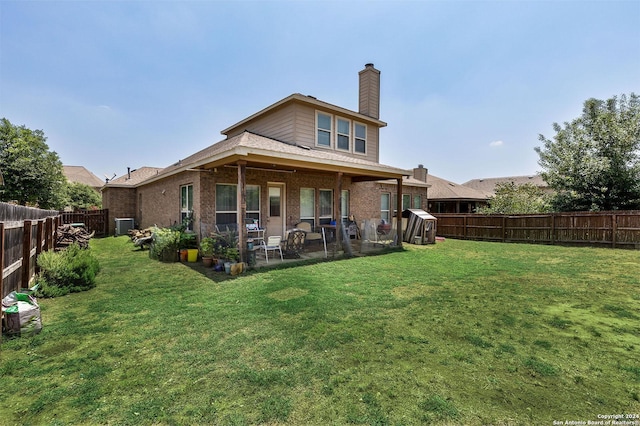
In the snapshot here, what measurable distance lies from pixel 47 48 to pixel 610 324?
1750 centimetres

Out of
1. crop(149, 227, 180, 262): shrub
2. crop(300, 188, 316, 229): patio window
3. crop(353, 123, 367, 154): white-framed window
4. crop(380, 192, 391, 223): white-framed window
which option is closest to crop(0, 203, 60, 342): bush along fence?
crop(149, 227, 180, 262): shrub

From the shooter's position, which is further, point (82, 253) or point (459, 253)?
point (459, 253)

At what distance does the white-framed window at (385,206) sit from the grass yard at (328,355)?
32.5 feet

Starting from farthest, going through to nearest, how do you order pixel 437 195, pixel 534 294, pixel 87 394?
pixel 437 195
pixel 534 294
pixel 87 394

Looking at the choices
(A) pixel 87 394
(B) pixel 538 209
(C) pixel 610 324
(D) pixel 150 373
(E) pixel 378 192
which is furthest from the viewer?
(B) pixel 538 209

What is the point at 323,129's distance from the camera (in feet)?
39.4

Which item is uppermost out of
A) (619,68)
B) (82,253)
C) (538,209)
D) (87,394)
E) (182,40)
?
(182,40)

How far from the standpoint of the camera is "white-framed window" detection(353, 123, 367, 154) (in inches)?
520

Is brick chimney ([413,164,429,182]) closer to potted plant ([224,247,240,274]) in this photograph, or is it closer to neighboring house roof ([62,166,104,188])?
potted plant ([224,247,240,274])

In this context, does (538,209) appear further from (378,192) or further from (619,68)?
(378,192)

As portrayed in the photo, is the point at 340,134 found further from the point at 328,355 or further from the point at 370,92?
the point at 328,355

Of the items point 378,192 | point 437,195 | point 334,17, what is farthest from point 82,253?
point 437,195

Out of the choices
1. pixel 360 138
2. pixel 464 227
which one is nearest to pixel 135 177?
pixel 360 138

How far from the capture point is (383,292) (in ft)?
18.8
